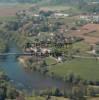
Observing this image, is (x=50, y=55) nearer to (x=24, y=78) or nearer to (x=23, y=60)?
(x=24, y=78)

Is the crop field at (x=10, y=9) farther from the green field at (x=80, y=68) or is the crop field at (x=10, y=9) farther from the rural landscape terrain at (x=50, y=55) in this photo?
the green field at (x=80, y=68)

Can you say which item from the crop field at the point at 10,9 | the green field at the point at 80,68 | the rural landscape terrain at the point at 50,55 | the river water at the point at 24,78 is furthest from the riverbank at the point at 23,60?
the crop field at the point at 10,9

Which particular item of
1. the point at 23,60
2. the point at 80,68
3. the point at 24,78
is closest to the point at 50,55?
the point at 24,78

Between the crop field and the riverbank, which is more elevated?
the crop field

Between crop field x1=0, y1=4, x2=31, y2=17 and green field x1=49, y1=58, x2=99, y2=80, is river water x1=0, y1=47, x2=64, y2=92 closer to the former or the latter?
green field x1=49, y1=58, x2=99, y2=80

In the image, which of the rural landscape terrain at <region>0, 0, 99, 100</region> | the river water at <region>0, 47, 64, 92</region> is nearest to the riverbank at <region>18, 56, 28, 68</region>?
the rural landscape terrain at <region>0, 0, 99, 100</region>

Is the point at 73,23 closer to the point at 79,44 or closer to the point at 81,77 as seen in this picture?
the point at 79,44

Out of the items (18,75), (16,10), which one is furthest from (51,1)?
(18,75)
